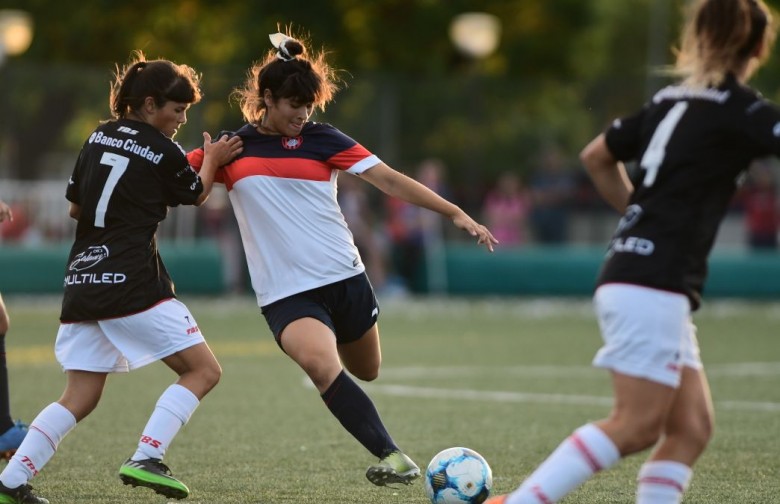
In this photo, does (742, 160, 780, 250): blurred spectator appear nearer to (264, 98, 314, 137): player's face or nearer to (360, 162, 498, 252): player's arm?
(360, 162, 498, 252): player's arm

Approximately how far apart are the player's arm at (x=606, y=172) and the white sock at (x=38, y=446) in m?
2.48

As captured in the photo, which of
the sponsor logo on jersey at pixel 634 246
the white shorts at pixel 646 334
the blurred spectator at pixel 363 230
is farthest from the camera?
the blurred spectator at pixel 363 230

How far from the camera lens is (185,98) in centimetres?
603

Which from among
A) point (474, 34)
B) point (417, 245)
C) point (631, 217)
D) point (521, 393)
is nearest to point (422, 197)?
point (631, 217)

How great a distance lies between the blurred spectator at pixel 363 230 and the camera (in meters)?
21.3

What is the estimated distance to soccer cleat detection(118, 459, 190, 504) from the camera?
5656 mm

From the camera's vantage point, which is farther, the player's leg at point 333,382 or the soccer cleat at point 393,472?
the player's leg at point 333,382

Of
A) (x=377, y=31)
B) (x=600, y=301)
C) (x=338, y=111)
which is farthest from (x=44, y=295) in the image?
(x=600, y=301)

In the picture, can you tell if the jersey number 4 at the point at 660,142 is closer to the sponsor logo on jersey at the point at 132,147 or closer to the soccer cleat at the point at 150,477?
the sponsor logo on jersey at the point at 132,147

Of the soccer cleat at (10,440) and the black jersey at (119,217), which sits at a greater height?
the black jersey at (119,217)

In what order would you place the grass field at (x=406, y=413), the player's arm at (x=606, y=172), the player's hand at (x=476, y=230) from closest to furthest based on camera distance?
the player's arm at (x=606, y=172) → the player's hand at (x=476, y=230) → the grass field at (x=406, y=413)

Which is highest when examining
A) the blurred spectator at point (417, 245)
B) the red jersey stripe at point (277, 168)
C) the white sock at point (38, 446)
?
the red jersey stripe at point (277, 168)

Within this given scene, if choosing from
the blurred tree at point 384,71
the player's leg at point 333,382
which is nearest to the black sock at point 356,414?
the player's leg at point 333,382

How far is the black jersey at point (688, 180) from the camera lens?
4.51 metres
